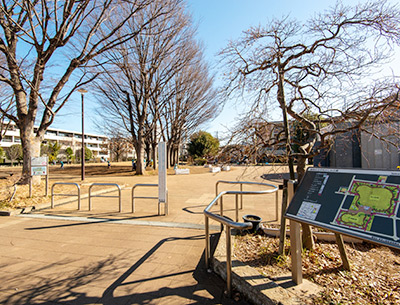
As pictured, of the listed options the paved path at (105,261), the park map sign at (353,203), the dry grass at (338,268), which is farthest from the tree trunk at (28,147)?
the park map sign at (353,203)

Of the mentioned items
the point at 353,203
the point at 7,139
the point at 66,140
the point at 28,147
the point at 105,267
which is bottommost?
the point at 105,267

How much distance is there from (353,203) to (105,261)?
128 inches

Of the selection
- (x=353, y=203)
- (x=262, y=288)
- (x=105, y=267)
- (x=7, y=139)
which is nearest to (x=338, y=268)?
(x=262, y=288)

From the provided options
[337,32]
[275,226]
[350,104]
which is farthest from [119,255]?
[337,32]

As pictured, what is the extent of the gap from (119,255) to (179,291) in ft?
4.53

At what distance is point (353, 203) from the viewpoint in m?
1.88

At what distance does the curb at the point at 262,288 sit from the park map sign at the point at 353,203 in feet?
2.38

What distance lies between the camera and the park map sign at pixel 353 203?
1.63 metres

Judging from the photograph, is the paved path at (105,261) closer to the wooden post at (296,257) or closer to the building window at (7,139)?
the wooden post at (296,257)

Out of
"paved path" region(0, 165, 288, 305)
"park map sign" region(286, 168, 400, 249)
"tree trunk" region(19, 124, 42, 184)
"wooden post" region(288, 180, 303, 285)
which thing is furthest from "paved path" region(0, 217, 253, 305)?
"tree trunk" region(19, 124, 42, 184)

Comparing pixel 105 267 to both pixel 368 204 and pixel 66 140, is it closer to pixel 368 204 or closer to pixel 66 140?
pixel 368 204

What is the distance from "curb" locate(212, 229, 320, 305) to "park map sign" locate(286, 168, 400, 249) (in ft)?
2.38

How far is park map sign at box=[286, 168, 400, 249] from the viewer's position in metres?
1.63

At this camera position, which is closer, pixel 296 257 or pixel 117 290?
pixel 296 257
